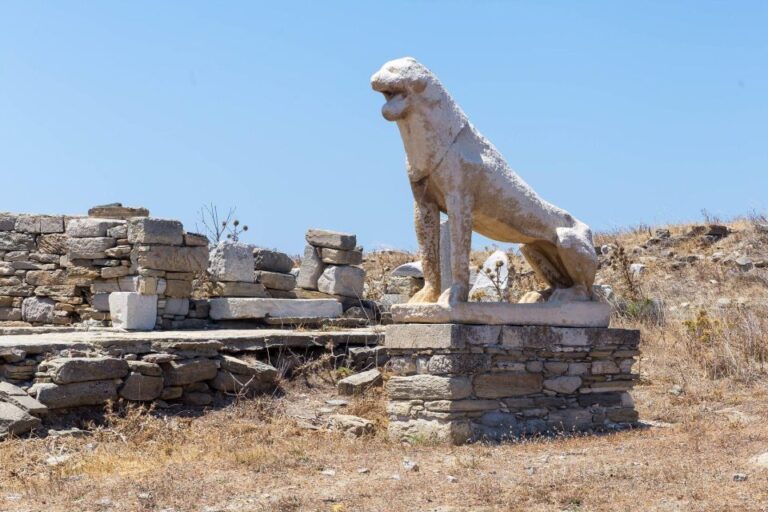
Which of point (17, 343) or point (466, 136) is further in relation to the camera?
point (17, 343)

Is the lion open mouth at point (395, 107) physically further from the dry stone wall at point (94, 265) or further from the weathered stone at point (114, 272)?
the weathered stone at point (114, 272)

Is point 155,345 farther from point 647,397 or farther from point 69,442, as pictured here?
point 647,397

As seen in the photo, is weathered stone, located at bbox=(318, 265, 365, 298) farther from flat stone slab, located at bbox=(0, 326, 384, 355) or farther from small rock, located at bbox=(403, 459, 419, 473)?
small rock, located at bbox=(403, 459, 419, 473)

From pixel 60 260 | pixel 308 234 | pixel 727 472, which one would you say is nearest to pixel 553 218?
pixel 727 472

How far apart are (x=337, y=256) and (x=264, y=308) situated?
64.7 inches

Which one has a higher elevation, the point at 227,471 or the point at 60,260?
the point at 60,260

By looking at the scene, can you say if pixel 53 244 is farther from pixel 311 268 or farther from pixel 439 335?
pixel 439 335

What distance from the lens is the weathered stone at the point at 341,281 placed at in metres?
13.2

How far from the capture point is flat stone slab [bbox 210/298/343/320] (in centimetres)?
1197

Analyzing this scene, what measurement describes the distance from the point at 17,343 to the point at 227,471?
10.7ft

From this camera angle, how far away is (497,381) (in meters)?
7.47

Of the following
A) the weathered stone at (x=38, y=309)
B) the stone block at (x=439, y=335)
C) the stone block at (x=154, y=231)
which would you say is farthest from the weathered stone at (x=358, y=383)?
the weathered stone at (x=38, y=309)

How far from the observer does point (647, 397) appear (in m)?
9.76

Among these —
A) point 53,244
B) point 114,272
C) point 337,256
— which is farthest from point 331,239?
point 53,244
